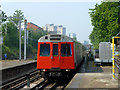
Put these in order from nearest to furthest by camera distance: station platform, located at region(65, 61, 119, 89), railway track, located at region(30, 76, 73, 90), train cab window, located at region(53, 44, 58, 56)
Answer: station platform, located at region(65, 61, 119, 89) < railway track, located at region(30, 76, 73, 90) < train cab window, located at region(53, 44, 58, 56)

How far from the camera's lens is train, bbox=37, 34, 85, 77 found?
13102 millimetres

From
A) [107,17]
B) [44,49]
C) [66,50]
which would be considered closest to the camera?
[66,50]

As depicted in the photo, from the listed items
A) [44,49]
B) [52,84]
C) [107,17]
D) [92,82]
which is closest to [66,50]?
[44,49]

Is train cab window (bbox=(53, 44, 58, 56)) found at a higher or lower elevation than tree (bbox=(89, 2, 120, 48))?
lower

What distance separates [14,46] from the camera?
65.8 meters

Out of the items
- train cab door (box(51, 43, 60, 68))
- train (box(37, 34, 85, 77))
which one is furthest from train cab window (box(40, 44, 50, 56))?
train cab door (box(51, 43, 60, 68))

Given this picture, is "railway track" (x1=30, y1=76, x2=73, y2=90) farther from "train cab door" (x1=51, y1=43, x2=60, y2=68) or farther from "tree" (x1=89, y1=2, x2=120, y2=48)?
"tree" (x1=89, y1=2, x2=120, y2=48)

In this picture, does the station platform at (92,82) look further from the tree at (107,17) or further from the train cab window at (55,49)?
the tree at (107,17)

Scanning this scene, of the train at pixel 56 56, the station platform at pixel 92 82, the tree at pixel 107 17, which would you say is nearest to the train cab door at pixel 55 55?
the train at pixel 56 56

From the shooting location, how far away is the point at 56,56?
1330 cm

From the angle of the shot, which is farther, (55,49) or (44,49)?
(44,49)

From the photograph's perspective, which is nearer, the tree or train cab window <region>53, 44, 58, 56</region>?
train cab window <region>53, 44, 58, 56</region>

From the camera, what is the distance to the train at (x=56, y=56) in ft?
43.0

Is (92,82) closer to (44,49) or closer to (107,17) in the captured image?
(44,49)
